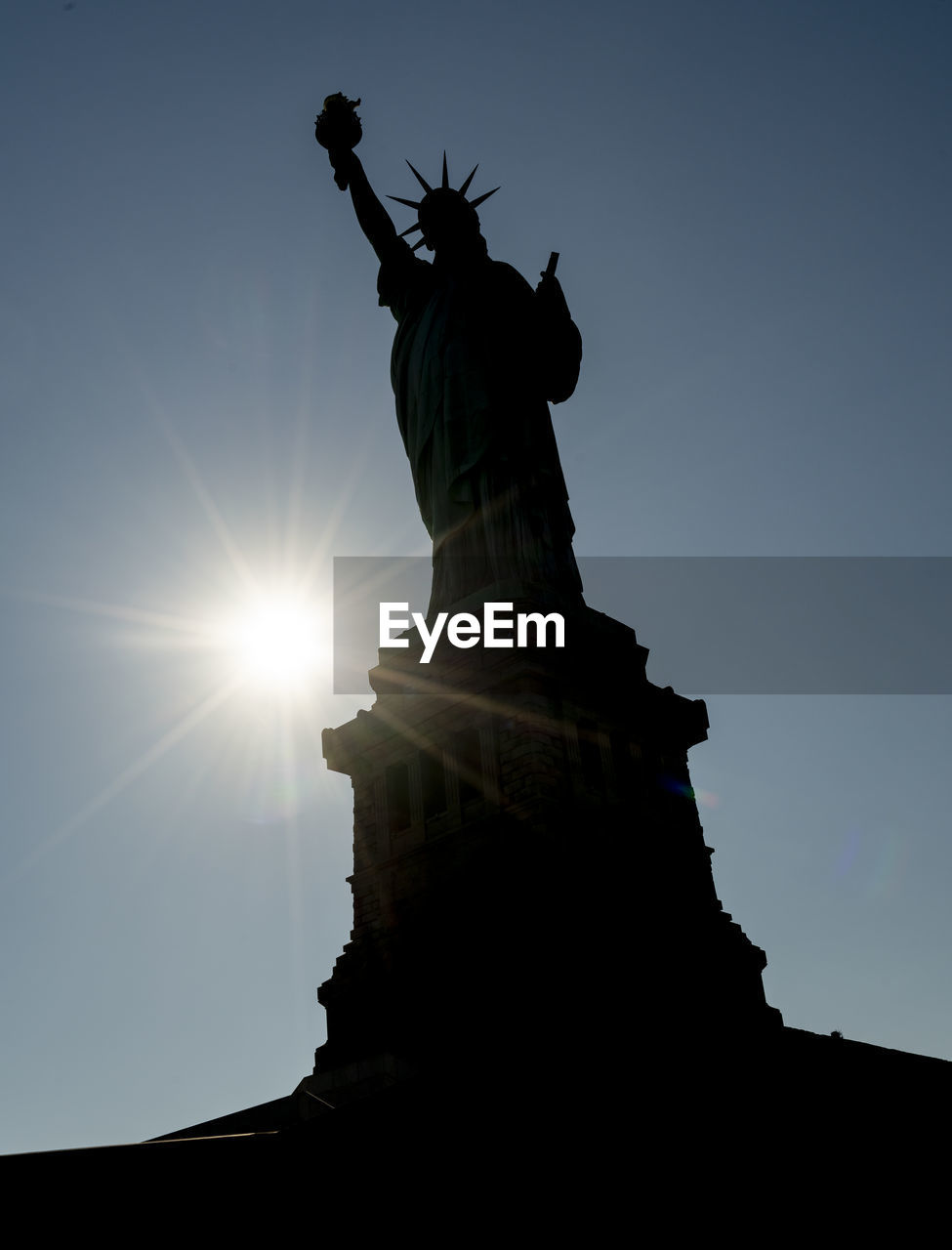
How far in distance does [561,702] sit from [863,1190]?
8146mm

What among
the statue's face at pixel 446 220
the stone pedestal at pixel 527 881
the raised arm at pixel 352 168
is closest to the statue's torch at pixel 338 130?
the raised arm at pixel 352 168

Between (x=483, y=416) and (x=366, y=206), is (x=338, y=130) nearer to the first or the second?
(x=366, y=206)

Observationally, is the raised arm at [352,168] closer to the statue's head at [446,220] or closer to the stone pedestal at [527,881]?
the statue's head at [446,220]

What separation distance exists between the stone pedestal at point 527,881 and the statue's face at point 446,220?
927 centimetres

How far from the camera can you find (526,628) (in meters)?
17.7

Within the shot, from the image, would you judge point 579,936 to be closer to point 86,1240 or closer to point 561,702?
point 561,702

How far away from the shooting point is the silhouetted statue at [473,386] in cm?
2017

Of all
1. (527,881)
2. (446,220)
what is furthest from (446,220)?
(527,881)

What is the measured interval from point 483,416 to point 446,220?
5.40 metres

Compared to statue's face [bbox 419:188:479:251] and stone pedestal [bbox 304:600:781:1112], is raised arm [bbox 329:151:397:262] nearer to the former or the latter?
statue's face [bbox 419:188:479:251]

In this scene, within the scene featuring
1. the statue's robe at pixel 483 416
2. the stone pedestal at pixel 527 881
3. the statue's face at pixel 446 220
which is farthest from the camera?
the statue's face at pixel 446 220

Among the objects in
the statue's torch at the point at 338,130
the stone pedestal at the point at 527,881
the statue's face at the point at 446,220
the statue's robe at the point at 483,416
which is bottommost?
the stone pedestal at the point at 527,881

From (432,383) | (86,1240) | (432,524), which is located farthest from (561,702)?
(86,1240)

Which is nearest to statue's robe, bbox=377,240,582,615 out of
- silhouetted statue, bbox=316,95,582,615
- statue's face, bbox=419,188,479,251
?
silhouetted statue, bbox=316,95,582,615
